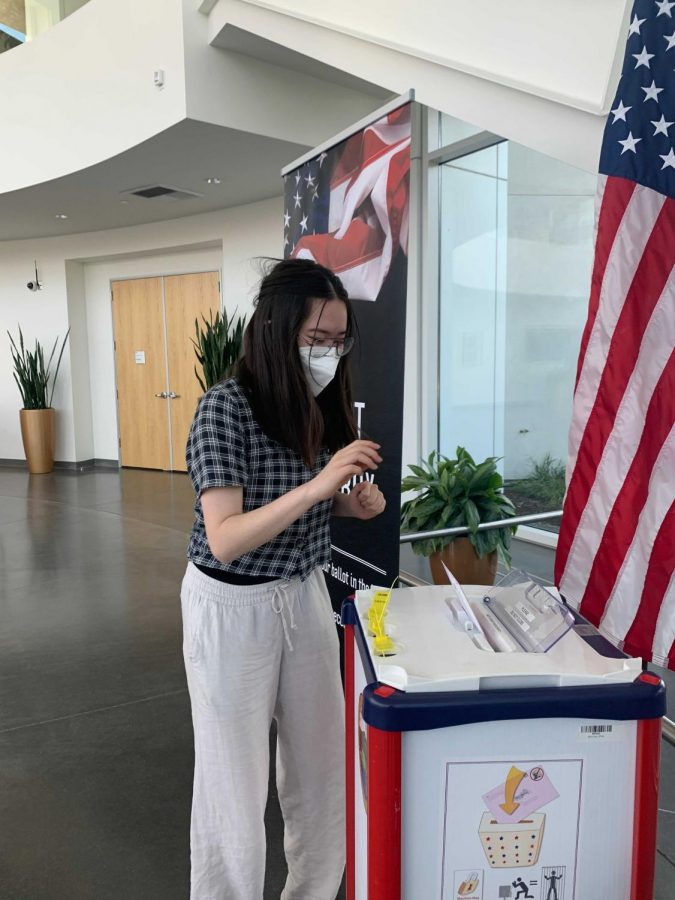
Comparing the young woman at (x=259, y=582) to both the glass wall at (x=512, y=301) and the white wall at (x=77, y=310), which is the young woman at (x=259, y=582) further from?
the white wall at (x=77, y=310)

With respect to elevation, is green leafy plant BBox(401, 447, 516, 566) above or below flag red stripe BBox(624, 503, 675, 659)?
below

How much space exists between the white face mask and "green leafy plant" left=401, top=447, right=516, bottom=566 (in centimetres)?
173

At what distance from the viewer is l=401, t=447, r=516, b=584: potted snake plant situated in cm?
314

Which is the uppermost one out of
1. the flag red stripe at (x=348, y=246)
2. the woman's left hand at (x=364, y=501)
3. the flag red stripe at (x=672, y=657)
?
the flag red stripe at (x=348, y=246)

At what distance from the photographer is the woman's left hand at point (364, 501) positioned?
1637mm

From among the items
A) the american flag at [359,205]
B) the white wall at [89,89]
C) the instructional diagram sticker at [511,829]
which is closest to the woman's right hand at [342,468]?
the instructional diagram sticker at [511,829]

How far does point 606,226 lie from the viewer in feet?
4.67

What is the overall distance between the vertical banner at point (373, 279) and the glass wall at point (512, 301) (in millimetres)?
2629

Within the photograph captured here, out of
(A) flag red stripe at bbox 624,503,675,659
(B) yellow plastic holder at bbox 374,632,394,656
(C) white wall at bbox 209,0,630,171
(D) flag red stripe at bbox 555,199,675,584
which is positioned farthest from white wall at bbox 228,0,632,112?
(B) yellow plastic holder at bbox 374,632,394,656

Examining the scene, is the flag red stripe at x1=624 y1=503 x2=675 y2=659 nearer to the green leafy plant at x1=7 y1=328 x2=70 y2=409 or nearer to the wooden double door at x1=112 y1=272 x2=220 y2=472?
the wooden double door at x1=112 y1=272 x2=220 y2=472

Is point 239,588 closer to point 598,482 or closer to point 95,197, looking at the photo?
point 598,482

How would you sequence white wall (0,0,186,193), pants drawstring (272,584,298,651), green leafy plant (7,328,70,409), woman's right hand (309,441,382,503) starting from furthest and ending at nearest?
green leafy plant (7,328,70,409) < white wall (0,0,186,193) < pants drawstring (272,584,298,651) < woman's right hand (309,441,382,503)

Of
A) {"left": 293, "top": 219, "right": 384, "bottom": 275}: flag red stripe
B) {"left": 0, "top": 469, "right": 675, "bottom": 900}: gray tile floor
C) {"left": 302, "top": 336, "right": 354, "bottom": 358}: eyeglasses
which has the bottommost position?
{"left": 0, "top": 469, "right": 675, "bottom": 900}: gray tile floor

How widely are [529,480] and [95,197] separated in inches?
191
